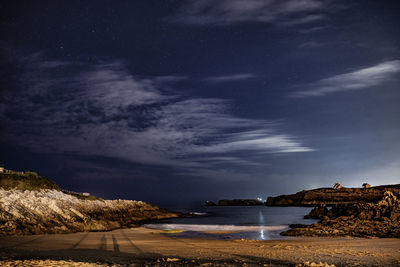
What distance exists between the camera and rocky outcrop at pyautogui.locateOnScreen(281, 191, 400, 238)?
21.4 m

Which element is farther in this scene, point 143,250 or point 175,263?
point 143,250

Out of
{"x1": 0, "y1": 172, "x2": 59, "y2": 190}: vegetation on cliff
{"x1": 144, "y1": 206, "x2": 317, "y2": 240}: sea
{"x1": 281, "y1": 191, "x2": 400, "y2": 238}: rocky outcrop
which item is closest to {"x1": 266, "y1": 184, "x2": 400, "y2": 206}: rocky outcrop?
{"x1": 144, "y1": 206, "x2": 317, "y2": 240}: sea

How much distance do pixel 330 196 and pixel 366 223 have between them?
Answer: 13308 cm

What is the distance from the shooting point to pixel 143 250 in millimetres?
15367

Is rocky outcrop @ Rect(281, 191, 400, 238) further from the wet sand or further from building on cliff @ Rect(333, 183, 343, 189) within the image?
building on cliff @ Rect(333, 183, 343, 189)

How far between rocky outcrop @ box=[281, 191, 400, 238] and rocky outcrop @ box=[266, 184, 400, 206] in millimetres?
94601

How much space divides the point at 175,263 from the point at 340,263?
6.56m

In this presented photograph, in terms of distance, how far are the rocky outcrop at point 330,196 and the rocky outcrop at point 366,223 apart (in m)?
94.6

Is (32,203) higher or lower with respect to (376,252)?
higher

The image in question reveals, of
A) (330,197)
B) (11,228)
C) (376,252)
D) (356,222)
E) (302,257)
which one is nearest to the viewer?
(302,257)

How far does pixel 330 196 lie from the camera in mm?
Answer: 144500

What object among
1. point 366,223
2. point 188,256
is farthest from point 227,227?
point 188,256

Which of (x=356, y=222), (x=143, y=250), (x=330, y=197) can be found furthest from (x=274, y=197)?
(x=143, y=250)

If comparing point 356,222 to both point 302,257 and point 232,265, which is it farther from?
point 232,265
